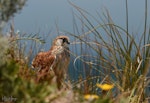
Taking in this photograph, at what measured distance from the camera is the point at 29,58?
3881 mm

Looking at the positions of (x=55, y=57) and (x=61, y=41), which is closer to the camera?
(x=55, y=57)

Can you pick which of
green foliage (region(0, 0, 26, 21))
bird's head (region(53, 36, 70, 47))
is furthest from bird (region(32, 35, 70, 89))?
green foliage (region(0, 0, 26, 21))

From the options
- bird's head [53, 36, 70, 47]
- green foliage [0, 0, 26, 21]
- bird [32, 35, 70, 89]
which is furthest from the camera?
bird's head [53, 36, 70, 47]

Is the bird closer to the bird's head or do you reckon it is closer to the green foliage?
the bird's head

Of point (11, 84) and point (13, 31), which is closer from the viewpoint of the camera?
point (11, 84)

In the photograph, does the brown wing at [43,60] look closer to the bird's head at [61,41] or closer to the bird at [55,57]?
the bird at [55,57]

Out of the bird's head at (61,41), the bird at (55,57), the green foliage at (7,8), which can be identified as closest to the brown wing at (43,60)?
the bird at (55,57)

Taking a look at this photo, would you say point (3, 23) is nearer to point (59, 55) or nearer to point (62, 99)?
point (62, 99)

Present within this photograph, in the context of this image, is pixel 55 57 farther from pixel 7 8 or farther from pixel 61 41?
pixel 7 8

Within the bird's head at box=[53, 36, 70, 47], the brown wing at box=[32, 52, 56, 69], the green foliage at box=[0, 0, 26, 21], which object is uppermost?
the green foliage at box=[0, 0, 26, 21]

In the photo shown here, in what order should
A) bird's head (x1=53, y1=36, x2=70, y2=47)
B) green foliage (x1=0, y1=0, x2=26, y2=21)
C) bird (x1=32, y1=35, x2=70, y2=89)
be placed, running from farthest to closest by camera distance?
bird's head (x1=53, y1=36, x2=70, y2=47), bird (x1=32, y1=35, x2=70, y2=89), green foliage (x1=0, y1=0, x2=26, y2=21)

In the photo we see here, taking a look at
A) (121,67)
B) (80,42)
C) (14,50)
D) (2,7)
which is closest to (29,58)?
(14,50)

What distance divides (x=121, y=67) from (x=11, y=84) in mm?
2419

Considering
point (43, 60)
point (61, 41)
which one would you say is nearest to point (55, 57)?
point (43, 60)
